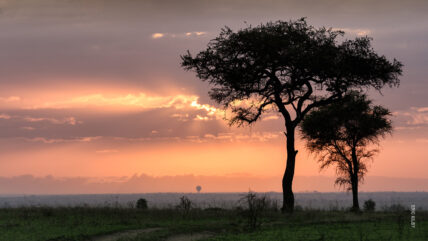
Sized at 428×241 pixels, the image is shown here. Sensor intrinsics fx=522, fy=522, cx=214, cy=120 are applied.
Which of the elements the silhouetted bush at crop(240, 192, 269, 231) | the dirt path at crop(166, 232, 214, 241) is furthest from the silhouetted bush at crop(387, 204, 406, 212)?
the dirt path at crop(166, 232, 214, 241)

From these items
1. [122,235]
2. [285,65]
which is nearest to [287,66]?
[285,65]

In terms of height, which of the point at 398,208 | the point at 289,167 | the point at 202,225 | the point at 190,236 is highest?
the point at 289,167

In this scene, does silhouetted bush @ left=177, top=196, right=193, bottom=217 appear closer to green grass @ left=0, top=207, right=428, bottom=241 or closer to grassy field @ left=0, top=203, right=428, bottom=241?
grassy field @ left=0, top=203, right=428, bottom=241

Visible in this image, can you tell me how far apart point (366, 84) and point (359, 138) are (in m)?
8.56

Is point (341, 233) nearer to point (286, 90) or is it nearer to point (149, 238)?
point (149, 238)

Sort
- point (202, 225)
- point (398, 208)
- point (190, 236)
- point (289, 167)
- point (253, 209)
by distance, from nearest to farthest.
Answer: point (190, 236) < point (202, 225) < point (253, 209) < point (398, 208) < point (289, 167)

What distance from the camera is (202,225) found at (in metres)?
31.7

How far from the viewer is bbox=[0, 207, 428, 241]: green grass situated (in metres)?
27.1

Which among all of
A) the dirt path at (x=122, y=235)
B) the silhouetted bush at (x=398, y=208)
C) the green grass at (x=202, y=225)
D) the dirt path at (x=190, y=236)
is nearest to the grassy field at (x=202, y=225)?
the green grass at (x=202, y=225)

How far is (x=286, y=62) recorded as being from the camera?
44188mm

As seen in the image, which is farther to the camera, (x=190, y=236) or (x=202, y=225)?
(x=202, y=225)

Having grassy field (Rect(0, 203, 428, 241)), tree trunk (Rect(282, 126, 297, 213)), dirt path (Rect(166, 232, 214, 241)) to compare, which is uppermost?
tree trunk (Rect(282, 126, 297, 213))

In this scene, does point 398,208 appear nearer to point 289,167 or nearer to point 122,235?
point 289,167

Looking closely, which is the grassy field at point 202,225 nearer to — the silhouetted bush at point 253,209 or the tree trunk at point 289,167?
the silhouetted bush at point 253,209
